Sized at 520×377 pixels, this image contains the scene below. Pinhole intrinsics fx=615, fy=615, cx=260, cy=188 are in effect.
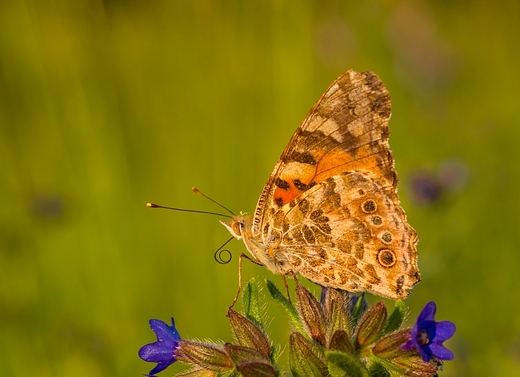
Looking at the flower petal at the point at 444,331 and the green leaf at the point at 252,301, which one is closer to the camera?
the flower petal at the point at 444,331

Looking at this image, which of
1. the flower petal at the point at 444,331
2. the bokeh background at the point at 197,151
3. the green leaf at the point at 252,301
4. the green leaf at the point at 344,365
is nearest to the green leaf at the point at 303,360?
the green leaf at the point at 344,365

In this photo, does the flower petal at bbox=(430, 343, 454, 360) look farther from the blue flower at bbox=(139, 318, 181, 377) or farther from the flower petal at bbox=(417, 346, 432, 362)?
the blue flower at bbox=(139, 318, 181, 377)

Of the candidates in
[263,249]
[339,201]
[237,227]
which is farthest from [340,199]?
[237,227]

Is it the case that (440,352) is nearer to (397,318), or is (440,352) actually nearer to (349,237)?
(397,318)

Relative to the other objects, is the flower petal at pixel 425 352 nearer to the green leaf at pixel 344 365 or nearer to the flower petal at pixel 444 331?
the flower petal at pixel 444 331

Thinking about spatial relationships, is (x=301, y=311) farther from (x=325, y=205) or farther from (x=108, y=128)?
(x=108, y=128)

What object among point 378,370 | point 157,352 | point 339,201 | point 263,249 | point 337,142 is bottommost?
point 378,370

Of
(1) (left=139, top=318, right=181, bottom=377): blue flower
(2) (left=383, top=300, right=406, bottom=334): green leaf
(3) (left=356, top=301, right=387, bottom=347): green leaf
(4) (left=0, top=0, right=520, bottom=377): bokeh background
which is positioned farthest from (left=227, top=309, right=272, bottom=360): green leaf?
(4) (left=0, top=0, right=520, bottom=377): bokeh background

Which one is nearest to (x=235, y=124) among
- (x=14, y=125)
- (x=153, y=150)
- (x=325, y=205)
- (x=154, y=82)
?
(x=153, y=150)
